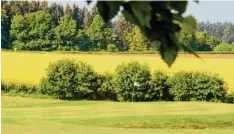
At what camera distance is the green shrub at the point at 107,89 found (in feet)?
121

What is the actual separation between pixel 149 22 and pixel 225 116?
2025cm

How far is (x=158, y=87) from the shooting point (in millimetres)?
35469

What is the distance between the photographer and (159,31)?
174 cm

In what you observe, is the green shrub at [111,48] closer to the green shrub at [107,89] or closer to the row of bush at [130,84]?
the row of bush at [130,84]

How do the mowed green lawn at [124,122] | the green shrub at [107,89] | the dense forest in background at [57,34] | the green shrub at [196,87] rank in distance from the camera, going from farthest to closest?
the dense forest in background at [57,34]
the green shrub at [107,89]
the green shrub at [196,87]
the mowed green lawn at [124,122]

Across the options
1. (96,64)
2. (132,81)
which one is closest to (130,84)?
(132,81)

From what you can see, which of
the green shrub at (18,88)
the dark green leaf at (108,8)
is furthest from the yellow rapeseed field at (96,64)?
the dark green leaf at (108,8)

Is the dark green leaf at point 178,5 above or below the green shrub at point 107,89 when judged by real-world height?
above

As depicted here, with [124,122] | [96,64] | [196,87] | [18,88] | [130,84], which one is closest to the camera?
[124,122]

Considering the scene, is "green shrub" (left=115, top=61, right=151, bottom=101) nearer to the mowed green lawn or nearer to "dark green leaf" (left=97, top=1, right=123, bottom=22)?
the mowed green lawn

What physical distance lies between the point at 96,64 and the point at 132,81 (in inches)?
223

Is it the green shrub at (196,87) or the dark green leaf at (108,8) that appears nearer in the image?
the dark green leaf at (108,8)

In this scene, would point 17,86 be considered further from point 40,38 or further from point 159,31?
point 159,31

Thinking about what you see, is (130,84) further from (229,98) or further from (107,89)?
(229,98)
